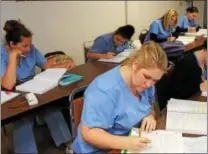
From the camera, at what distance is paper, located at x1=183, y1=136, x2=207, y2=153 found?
1.07 metres

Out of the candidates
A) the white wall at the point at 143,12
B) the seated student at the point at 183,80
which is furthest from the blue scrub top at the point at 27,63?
the white wall at the point at 143,12

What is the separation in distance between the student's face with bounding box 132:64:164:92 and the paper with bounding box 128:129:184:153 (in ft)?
0.70

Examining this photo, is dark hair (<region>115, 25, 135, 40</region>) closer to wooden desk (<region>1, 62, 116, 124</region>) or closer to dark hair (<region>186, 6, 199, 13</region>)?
wooden desk (<region>1, 62, 116, 124</region>)

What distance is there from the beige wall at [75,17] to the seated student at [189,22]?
10 centimetres

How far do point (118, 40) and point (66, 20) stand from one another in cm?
126

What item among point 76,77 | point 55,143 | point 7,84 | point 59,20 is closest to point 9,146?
point 55,143

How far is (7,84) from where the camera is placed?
6.50ft

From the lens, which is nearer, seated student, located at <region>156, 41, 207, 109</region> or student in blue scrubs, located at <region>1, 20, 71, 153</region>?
seated student, located at <region>156, 41, 207, 109</region>

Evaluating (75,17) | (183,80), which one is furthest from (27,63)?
(75,17)

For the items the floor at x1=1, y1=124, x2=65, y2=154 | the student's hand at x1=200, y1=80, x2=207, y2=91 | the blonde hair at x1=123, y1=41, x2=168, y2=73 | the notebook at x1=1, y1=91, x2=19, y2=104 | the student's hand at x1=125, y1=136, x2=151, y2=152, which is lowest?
the floor at x1=1, y1=124, x2=65, y2=154

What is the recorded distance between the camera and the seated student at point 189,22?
3.72 metres

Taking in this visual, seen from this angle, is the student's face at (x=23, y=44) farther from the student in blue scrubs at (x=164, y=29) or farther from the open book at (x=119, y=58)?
the student in blue scrubs at (x=164, y=29)

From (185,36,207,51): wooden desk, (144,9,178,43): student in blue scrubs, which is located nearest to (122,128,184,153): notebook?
(185,36,207,51): wooden desk

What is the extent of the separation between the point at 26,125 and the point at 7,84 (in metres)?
0.34
